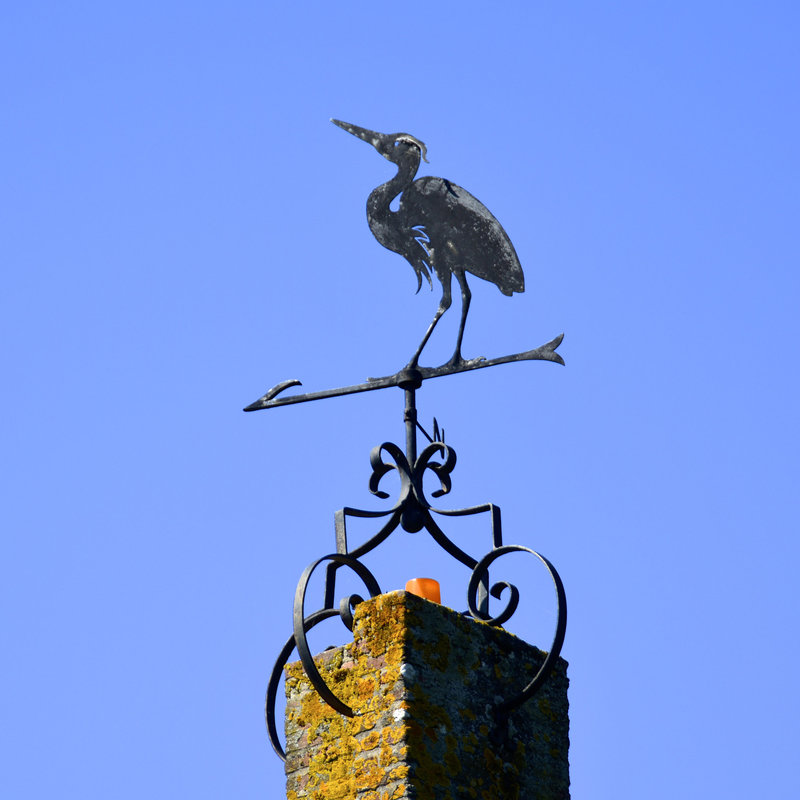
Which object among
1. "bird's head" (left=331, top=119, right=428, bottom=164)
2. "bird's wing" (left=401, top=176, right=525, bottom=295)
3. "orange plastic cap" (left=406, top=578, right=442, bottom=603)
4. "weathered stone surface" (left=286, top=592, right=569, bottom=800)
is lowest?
"weathered stone surface" (left=286, top=592, right=569, bottom=800)

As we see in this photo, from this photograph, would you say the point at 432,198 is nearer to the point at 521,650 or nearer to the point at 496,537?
the point at 496,537

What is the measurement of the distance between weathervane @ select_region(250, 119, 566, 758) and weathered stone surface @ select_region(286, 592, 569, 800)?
A: 10 cm

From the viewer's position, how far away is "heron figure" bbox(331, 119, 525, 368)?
6555 mm

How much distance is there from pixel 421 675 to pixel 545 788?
0.69m

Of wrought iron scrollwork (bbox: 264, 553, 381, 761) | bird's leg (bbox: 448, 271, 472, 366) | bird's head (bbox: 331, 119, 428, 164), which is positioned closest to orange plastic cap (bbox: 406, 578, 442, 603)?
wrought iron scrollwork (bbox: 264, 553, 381, 761)

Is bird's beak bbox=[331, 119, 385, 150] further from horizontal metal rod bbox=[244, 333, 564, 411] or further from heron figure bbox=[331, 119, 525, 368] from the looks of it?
horizontal metal rod bbox=[244, 333, 564, 411]

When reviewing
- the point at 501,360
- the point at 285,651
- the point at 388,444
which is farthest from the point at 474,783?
the point at 501,360

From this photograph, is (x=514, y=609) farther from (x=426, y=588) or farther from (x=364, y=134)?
(x=364, y=134)

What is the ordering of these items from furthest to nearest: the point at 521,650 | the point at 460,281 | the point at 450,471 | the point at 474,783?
1. the point at 460,281
2. the point at 450,471
3. the point at 521,650
4. the point at 474,783

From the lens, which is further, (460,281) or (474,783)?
(460,281)

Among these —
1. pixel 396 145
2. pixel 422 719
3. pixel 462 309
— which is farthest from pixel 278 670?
pixel 396 145

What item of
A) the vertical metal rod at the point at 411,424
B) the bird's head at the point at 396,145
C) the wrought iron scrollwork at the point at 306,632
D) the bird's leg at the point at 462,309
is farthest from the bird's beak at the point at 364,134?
the wrought iron scrollwork at the point at 306,632

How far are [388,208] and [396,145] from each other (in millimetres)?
280

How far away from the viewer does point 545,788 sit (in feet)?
18.2
